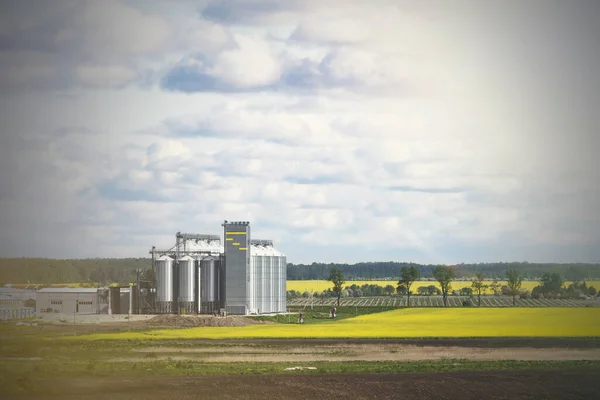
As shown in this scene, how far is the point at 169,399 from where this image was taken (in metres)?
48.3

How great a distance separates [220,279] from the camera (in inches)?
5763

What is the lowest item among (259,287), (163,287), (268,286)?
(259,287)

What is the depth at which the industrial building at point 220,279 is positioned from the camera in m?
143

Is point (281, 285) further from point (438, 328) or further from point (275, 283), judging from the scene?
point (438, 328)

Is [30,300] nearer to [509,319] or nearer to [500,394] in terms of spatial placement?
[509,319]

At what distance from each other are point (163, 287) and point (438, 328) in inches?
2340

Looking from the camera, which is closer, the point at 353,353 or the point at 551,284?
the point at 353,353

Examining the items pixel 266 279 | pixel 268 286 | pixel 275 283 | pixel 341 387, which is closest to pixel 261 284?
pixel 266 279

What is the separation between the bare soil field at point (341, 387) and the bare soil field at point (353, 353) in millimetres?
10923

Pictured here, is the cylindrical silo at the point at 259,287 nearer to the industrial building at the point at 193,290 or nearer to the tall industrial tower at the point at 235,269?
the industrial building at the point at 193,290

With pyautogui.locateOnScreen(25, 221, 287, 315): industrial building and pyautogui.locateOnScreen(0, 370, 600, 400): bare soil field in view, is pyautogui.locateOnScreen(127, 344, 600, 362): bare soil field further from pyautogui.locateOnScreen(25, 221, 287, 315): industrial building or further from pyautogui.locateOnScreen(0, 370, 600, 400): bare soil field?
pyautogui.locateOnScreen(25, 221, 287, 315): industrial building

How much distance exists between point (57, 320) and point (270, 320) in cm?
3514

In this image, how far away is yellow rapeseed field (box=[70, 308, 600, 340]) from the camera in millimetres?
94625

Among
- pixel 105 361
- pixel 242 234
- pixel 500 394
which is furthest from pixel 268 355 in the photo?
pixel 242 234
